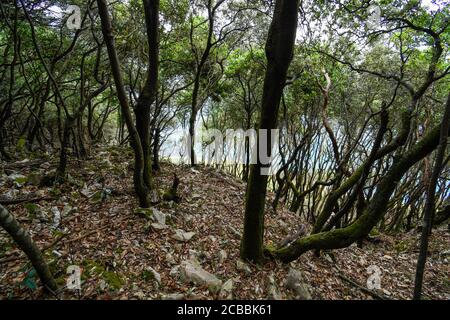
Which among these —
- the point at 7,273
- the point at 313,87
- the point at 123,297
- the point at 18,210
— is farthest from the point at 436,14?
the point at 18,210

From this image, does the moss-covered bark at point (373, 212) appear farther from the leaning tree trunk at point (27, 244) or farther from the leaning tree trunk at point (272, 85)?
the leaning tree trunk at point (27, 244)

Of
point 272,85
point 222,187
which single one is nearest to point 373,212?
point 272,85

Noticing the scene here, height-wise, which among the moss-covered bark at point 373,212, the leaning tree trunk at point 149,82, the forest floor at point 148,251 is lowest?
the forest floor at point 148,251

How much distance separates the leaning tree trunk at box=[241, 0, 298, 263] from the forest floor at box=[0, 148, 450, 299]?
2.27 feet

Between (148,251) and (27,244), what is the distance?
1556mm

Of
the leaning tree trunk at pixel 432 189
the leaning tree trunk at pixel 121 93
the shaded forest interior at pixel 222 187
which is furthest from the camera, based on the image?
the leaning tree trunk at pixel 121 93

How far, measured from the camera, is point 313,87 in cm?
750

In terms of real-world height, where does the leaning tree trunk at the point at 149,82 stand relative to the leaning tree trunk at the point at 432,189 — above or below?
above

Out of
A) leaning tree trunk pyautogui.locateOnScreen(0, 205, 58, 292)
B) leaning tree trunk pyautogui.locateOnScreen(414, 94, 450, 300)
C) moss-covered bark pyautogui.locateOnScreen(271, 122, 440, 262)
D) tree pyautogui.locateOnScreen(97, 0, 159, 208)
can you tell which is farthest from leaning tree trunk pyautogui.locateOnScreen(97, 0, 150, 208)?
leaning tree trunk pyautogui.locateOnScreen(414, 94, 450, 300)

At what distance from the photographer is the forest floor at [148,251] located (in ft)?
9.34

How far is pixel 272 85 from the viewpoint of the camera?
8.95 feet

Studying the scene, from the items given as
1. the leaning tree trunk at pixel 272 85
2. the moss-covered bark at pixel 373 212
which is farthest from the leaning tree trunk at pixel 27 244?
the moss-covered bark at pixel 373 212

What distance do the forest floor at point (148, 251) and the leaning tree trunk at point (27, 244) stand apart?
0.39ft

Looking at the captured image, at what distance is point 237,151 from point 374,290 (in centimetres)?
890
